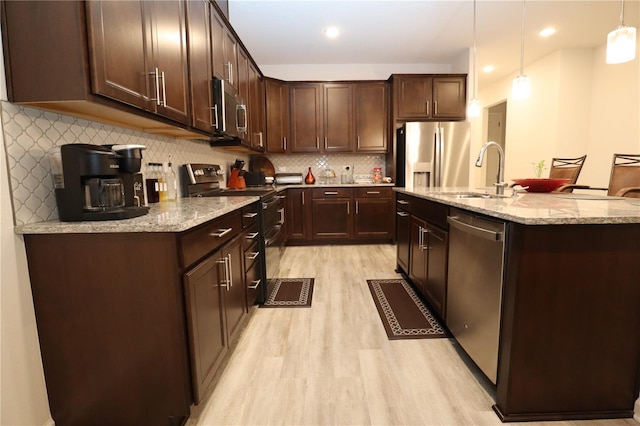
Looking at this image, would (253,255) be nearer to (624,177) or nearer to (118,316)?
(118,316)

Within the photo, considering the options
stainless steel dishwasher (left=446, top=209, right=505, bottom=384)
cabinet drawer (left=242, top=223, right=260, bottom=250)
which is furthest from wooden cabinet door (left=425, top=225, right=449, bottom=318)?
cabinet drawer (left=242, top=223, right=260, bottom=250)

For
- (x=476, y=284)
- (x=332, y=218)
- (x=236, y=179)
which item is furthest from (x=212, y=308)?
(x=332, y=218)

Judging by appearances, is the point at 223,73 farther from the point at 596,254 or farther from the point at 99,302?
the point at 596,254

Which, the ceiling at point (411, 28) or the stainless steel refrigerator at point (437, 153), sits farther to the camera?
the stainless steel refrigerator at point (437, 153)

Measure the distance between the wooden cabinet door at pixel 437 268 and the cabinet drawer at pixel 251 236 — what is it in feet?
4.21

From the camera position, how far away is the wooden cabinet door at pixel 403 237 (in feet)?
9.18

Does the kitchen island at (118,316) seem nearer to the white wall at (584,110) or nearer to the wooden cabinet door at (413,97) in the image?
the wooden cabinet door at (413,97)

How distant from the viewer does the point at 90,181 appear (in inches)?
47.7

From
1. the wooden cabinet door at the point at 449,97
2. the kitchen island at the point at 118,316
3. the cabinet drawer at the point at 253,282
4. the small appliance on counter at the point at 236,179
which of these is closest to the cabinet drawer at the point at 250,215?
the cabinet drawer at the point at 253,282

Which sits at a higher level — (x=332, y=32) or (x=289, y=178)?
(x=332, y=32)

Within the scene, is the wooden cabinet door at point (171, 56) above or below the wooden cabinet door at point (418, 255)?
above

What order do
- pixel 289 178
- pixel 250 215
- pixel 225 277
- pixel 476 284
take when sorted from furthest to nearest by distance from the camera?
pixel 289 178 → pixel 250 215 → pixel 225 277 → pixel 476 284

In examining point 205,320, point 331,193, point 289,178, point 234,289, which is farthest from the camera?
point 289,178

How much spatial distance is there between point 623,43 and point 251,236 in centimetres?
268
